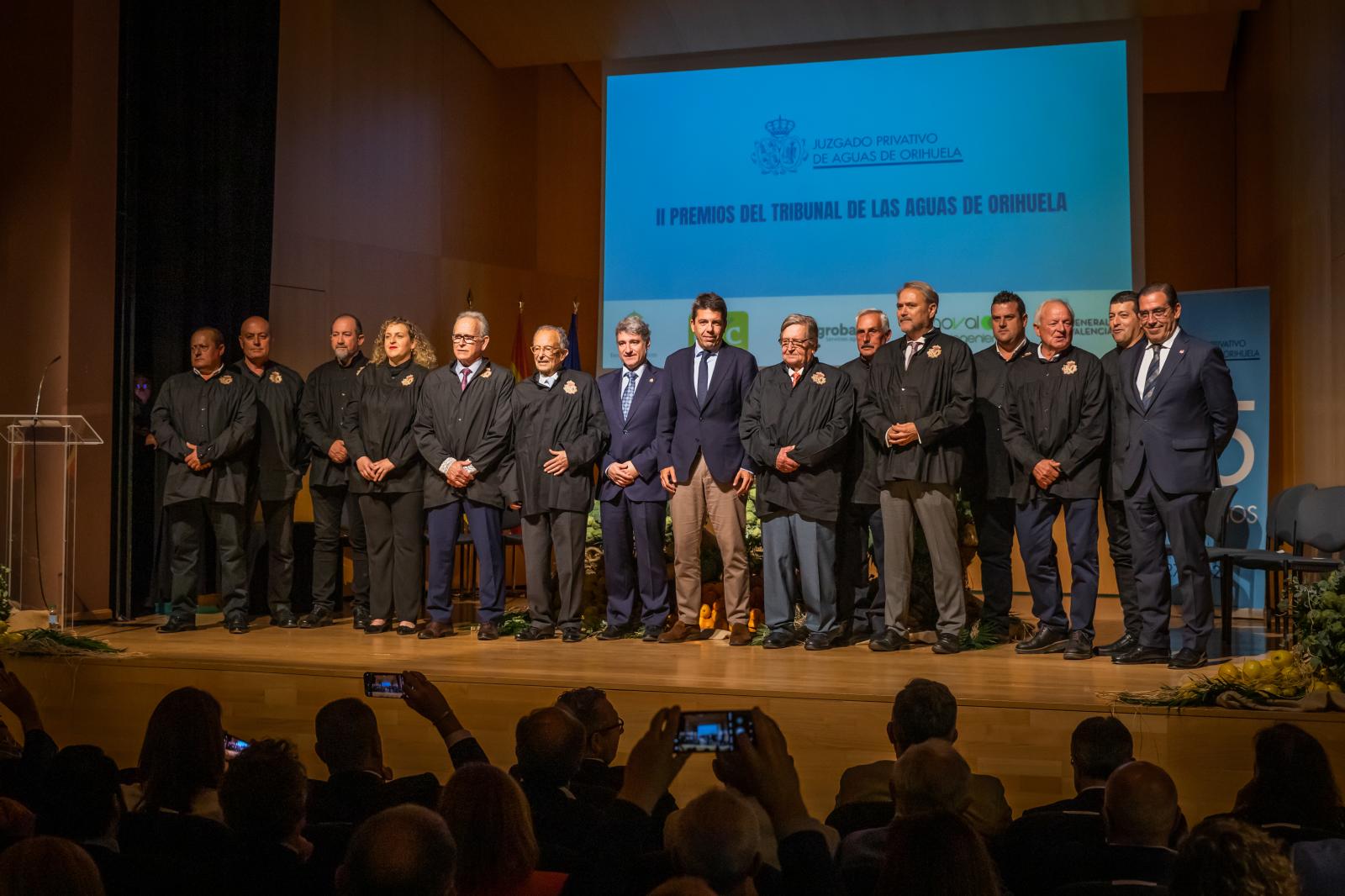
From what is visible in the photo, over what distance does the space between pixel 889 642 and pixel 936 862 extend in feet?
12.1

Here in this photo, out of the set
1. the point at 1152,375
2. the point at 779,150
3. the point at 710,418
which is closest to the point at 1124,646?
the point at 1152,375

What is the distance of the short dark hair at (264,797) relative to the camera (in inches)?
82.8

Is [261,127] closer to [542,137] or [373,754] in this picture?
[542,137]

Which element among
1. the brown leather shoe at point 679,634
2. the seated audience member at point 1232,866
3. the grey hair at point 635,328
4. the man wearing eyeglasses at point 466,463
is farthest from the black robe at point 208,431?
the seated audience member at point 1232,866

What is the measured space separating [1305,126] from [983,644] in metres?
4.14

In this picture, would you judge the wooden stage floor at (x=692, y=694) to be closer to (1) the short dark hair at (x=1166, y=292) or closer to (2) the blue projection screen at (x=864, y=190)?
(1) the short dark hair at (x=1166, y=292)

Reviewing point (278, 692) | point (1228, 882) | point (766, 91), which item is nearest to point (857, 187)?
point (766, 91)

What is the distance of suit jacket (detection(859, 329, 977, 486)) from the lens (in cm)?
515

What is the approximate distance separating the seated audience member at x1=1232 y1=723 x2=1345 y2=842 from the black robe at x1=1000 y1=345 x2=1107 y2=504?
262 cm

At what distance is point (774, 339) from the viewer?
8.09 meters

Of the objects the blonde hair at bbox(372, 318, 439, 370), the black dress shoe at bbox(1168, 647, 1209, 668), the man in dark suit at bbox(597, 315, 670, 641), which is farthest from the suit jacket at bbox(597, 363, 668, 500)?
the black dress shoe at bbox(1168, 647, 1209, 668)

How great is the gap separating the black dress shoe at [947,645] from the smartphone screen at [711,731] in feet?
10.7

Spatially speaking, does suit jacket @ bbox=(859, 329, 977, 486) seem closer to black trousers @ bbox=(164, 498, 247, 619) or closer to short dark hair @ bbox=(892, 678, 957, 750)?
short dark hair @ bbox=(892, 678, 957, 750)

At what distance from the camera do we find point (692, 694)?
428 cm
